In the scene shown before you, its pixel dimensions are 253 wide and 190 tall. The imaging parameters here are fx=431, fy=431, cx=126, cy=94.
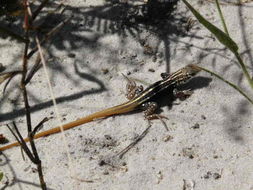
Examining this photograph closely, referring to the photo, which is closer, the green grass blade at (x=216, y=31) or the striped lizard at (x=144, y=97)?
the green grass blade at (x=216, y=31)

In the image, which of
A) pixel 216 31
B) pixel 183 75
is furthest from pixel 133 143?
pixel 216 31

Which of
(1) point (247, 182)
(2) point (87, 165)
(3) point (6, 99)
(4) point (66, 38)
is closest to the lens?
(1) point (247, 182)

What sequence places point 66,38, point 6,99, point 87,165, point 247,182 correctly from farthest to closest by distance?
point 66,38, point 6,99, point 87,165, point 247,182

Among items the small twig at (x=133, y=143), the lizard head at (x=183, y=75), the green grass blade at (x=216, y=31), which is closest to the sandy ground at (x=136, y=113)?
the small twig at (x=133, y=143)

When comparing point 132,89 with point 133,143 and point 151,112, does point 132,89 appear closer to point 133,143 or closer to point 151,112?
point 151,112

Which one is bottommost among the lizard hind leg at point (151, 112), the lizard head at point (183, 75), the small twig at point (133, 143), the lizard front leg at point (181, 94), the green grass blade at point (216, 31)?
the small twig at point (133, 143)

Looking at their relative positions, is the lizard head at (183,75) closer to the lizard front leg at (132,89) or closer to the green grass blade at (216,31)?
the lizard front leg at (132,89)

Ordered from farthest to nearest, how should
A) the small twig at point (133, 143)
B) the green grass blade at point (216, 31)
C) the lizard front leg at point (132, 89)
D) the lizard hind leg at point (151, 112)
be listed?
the lizard front leg at point (132, 89)
the lizard hind leg at point (151, 112)
the small twig at point (133, 143)
the green grass blade at point (216, 31)

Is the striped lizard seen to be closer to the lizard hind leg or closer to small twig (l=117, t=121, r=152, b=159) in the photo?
the lizard hind leg

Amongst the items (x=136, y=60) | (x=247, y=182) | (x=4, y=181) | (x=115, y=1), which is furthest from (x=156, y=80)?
(x=4, y=181)

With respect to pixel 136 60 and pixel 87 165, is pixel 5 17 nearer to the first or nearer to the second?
pixel 136 60
